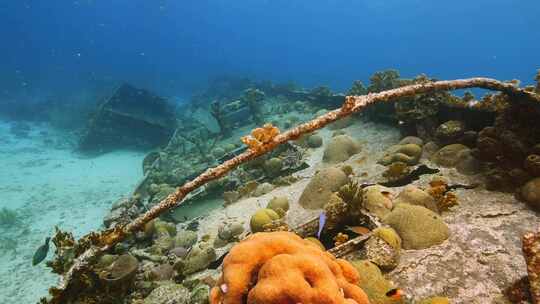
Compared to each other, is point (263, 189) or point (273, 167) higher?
point (273, 167)

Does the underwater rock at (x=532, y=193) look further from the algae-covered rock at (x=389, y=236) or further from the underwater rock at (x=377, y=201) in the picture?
the algae-covered rock at (x=389, y=236)

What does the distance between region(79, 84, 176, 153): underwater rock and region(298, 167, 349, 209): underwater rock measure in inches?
602

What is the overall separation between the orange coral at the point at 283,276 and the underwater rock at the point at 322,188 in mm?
3966

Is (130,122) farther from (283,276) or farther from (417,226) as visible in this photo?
(283,276)

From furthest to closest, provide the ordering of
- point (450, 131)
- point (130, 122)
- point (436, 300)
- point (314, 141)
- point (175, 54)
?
point (175, 54), point (130, 122), point (314, 141), point (450, 131), point (436, 300)

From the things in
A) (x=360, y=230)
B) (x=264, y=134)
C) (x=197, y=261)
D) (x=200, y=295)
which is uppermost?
(x=264, y=134)

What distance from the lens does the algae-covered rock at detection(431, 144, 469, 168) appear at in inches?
276

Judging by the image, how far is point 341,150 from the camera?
9961 mm

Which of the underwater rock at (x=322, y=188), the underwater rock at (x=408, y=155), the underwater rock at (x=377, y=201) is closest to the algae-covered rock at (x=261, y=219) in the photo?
the underwater rock at (x=322, y=188)

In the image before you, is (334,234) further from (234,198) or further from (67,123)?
(67,123)

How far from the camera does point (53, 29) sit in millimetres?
121062

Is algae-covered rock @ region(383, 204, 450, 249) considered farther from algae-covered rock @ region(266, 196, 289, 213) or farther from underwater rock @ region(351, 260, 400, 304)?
algae-covered rock @ region(266, 196, 289, 213)

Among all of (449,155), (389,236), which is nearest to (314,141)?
(449,155)

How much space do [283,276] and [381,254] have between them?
2252mm
